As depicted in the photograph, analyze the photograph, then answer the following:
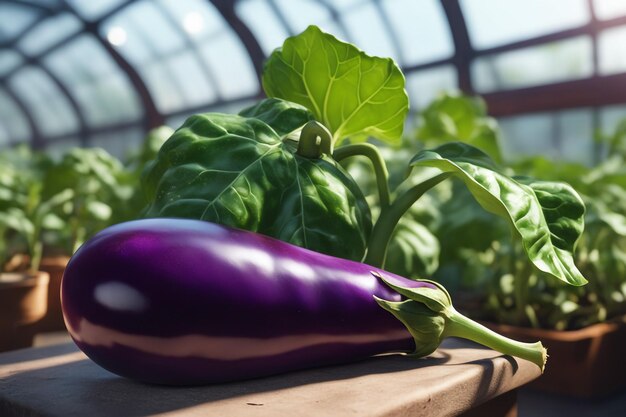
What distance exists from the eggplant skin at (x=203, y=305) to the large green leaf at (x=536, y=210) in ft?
0.37

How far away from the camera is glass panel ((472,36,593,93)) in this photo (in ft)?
10.4

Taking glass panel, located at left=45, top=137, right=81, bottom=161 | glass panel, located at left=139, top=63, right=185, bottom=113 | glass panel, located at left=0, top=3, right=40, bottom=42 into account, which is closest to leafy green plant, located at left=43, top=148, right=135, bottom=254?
glass panel, located at left=139, top=63, right=185, bottom=113

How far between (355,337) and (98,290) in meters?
0.17

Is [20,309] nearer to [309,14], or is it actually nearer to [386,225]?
[386,225]

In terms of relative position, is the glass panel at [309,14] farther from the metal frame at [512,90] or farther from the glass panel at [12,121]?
the glass panel at [12,121]

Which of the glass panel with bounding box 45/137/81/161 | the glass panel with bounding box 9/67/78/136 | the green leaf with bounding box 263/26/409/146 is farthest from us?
the glass panel with bounding box 9/67/78/136

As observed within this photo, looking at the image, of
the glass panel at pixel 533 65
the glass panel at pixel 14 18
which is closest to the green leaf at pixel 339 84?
the glass panel at pixel 533 65

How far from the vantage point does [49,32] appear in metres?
10.3

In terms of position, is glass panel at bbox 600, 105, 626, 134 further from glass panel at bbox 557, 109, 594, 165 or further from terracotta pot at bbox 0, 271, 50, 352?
terracotta pot at bbox 0, 271, 50, 352

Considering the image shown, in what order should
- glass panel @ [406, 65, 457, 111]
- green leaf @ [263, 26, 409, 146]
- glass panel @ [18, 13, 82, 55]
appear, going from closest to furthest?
green leaf @ [263, 26, 409, 146], glass panel @ [406, 65, 457, 111], glass panel @ [18, 13, 82, 55]

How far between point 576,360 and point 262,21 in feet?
20.3

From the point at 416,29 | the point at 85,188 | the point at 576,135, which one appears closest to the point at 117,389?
the point at 85,188

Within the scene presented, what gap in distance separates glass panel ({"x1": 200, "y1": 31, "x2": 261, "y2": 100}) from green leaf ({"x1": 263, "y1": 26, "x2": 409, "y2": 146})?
6.50 meters

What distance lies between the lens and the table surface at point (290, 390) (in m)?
0.37
